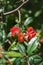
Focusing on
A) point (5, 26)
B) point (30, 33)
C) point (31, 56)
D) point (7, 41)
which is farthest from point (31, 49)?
point (5, 26)

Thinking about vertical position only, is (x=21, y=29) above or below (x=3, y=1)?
below

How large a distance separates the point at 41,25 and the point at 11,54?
7.14ft

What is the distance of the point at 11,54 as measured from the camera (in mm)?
1341

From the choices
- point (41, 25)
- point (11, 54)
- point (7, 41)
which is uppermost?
point (11, 54)

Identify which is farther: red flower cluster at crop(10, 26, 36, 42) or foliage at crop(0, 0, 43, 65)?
red flower cluster at crop(10, 26, 36, 42)

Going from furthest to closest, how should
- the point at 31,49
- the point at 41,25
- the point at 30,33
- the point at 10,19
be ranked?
the point at 41,25, the point at 10,19, the point at 30,33, the point at 31,49

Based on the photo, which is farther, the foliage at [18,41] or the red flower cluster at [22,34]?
the red flower cluster at [22,34]

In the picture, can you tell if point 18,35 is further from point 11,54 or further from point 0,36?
point 11,54

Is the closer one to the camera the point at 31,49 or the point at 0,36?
the point at 31,49

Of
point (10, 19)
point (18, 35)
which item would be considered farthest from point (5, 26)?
point (18, 35)

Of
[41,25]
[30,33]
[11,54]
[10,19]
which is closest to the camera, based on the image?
[11,54]

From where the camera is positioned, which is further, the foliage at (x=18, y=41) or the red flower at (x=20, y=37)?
the red flower at (x=20, y=37)

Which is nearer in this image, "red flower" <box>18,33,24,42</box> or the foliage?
the foliage

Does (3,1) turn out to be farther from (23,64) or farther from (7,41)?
(23,64)
